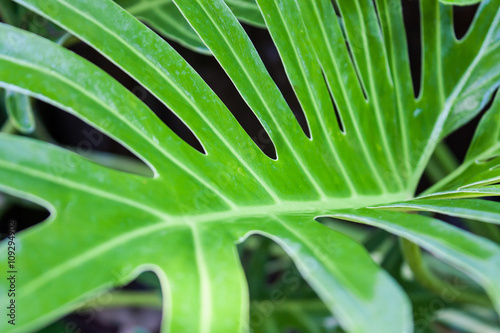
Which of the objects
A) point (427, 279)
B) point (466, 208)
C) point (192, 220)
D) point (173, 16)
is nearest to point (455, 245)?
point (466, 208)

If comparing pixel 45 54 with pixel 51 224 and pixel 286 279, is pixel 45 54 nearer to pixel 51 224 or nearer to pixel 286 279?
pixel 51 224

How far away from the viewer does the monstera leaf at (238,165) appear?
0.31 m

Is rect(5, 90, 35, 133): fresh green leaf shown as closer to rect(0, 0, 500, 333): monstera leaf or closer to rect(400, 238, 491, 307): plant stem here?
rect(0, 0, 500, 333): monstera leaf

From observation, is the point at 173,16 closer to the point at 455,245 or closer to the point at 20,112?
the point at 20,112

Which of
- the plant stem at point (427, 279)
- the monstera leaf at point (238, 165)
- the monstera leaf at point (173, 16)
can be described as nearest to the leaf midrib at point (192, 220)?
the monstera leaf at point (238, 165)

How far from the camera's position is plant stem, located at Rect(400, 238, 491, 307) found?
720 mm

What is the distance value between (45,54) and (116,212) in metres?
0.16

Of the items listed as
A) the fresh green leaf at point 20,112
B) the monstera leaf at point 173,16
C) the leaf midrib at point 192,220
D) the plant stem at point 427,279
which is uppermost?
the monstera leaf at point 173,16

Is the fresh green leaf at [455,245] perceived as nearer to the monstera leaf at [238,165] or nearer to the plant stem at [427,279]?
the monstera leaf at [238,165]

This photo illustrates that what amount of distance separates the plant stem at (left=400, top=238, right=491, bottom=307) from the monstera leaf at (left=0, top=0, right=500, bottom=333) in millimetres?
107

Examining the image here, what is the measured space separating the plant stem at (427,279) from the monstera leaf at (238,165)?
0.35ft

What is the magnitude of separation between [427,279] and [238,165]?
0.51 metres

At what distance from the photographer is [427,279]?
812 mm

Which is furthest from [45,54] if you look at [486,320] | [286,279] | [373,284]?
[486,320]
